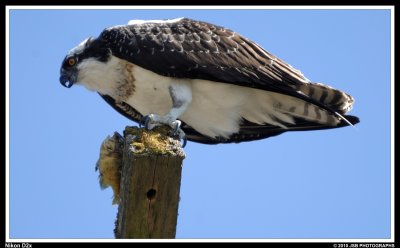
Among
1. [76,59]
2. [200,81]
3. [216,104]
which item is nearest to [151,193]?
[200,81]

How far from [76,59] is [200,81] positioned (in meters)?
1.40

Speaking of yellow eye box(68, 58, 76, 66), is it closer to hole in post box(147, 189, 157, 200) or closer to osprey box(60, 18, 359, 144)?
osprey box(60, 18, 359, 144)

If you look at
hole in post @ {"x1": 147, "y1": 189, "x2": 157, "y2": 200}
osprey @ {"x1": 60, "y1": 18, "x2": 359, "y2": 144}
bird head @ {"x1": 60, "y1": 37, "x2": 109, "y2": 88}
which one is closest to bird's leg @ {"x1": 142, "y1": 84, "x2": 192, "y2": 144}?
osprey @ {"x1": 60, "y1": 18, "x2": 359, "y2": 144}

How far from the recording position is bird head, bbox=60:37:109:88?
8.45 meters

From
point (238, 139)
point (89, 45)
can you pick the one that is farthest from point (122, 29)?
point (238, 139)

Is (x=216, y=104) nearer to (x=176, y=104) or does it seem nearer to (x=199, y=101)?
(x=199, y=101)

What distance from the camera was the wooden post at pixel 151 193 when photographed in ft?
20.8

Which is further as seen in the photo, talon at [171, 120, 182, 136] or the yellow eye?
the yellow eye

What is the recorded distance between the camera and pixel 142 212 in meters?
6.35

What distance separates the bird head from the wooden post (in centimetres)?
Result: 230

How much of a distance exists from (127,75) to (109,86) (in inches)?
12.0

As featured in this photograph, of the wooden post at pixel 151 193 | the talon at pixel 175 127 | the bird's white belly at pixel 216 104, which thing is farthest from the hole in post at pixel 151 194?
the bird's white belly at pixel 216 104

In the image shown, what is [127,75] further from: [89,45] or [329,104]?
[329,104]

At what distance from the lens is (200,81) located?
8164 mm
